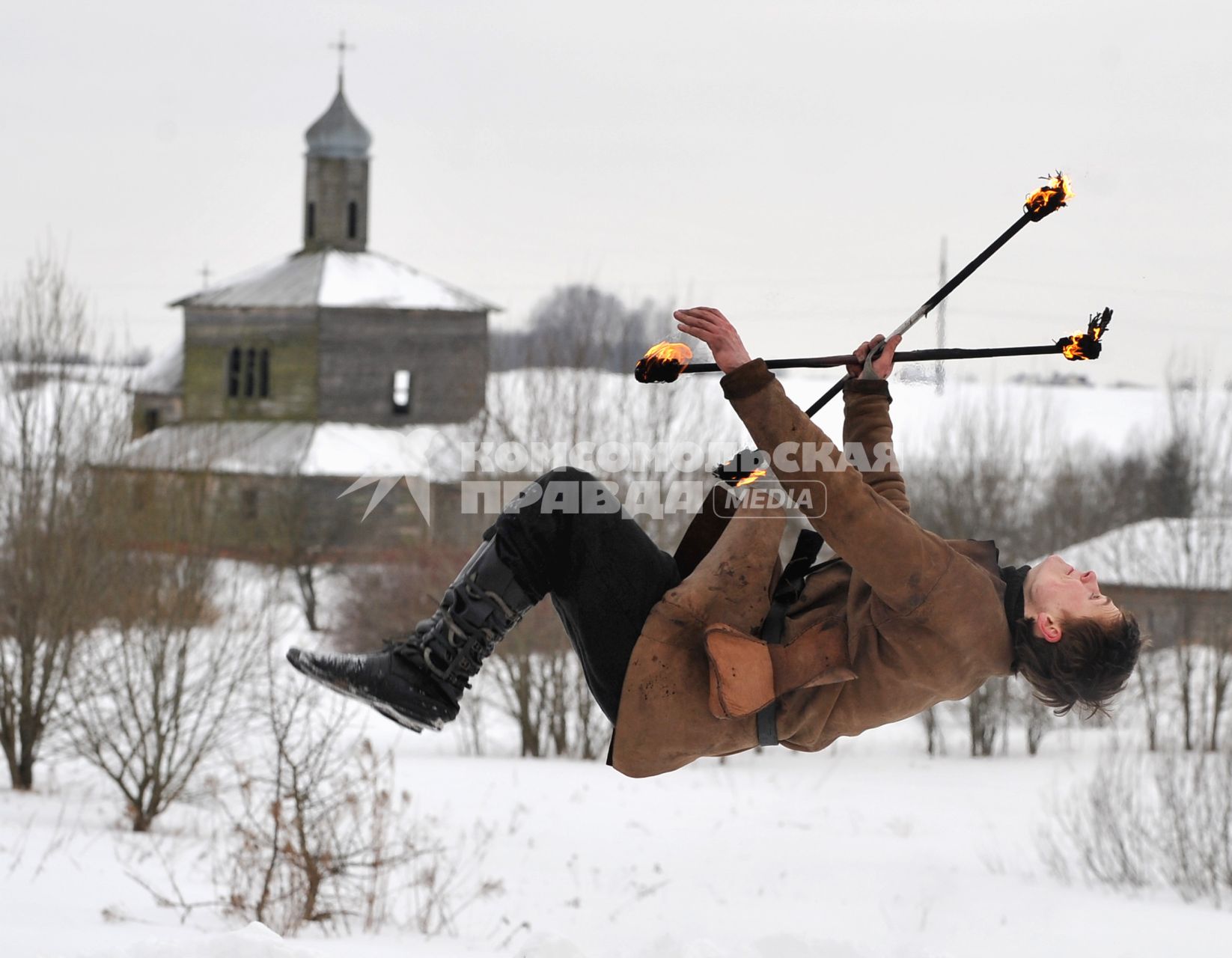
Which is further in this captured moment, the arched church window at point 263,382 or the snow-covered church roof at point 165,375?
the snow-covered church roof at point 165,375

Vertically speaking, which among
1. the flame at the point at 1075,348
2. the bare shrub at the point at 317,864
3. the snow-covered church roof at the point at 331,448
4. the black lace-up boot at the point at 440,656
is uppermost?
the snow-covered church roof at the point at 331,448

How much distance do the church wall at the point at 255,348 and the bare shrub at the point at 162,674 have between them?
22.7 meters

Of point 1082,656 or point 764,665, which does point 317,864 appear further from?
point 1082,656

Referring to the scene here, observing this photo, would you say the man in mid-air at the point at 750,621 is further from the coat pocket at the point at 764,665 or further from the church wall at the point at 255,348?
the church wall at the point at 255,348

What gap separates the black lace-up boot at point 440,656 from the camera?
12.3 ft

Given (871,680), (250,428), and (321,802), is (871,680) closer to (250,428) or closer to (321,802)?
(321,802)

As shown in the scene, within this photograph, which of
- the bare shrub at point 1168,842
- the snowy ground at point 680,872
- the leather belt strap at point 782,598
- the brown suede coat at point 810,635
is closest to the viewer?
the brown suede coat at point 810,635

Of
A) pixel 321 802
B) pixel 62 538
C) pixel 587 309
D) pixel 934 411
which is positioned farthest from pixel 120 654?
pixel 934 411

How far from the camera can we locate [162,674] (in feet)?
47.4

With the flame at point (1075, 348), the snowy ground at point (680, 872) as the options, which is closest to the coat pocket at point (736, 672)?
the flame at point (1075, 348)

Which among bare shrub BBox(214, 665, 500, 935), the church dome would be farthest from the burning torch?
the church dome

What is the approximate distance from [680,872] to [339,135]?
2911cm

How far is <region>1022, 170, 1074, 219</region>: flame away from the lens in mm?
3570

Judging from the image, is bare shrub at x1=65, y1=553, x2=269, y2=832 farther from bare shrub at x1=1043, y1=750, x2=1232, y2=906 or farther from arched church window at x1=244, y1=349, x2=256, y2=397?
arched church window at x1=244, y1=349, x2=256, y2=397
